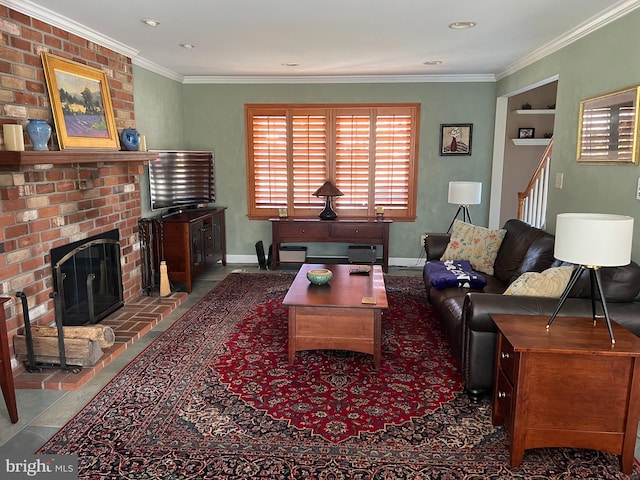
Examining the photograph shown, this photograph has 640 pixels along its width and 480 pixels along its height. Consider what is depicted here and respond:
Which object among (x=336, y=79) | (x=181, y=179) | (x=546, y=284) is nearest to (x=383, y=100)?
(x=336, y=79)

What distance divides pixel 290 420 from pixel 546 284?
1695mm

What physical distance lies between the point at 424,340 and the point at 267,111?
3825 millimetres

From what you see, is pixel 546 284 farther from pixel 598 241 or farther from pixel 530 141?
pixel 530 141

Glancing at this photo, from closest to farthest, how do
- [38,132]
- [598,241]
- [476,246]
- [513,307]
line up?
[598,241] → [513,307] → [38,132] → [476,246]

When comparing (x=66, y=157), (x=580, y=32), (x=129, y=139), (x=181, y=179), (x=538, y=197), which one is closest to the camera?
(x=66, y=157)

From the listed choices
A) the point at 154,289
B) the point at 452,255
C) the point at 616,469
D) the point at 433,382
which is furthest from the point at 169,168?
the point at 616,469

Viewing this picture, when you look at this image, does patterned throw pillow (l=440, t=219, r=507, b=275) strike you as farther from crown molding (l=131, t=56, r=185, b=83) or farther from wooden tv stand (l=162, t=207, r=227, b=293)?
crown molding (l=131, t=56, r=185, b=83)

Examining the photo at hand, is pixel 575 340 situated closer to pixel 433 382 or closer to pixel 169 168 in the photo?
pixel 433 382

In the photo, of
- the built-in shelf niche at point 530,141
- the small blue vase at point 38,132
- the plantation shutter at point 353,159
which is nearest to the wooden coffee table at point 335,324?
the small blue vase at point 38,132

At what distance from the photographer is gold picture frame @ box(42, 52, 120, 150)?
3525mm

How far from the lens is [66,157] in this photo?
3.30 m

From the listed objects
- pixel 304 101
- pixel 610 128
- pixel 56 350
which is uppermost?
pixel 304 101

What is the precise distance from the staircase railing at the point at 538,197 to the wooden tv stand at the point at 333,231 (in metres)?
1.58

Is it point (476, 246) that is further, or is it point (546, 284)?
point (476, 246)
